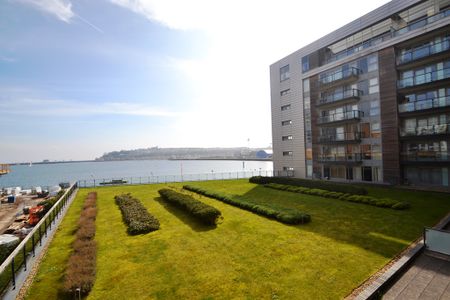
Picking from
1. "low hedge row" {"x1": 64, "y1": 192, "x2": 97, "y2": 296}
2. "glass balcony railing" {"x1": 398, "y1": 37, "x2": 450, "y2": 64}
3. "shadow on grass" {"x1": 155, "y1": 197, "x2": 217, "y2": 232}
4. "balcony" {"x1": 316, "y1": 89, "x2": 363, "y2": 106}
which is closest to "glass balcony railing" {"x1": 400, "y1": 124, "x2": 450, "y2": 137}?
"balcony" {"x1": 316, "y1": 89, "x2": 363, "y2": 106}

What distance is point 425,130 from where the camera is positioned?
29219mm

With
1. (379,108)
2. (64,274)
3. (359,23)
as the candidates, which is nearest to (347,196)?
(379,108)

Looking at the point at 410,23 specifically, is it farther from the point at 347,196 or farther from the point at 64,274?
the point at 64,274

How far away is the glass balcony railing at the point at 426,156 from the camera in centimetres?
2778

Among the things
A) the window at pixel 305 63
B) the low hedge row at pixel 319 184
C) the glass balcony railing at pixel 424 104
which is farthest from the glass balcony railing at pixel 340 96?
the low hedge row at pixel 319 184

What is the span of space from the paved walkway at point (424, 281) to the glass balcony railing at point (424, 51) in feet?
88.9

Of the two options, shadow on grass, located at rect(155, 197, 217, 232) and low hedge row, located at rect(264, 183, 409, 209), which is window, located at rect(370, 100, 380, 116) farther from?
shadow on grass, located at rect(155, 197, 217, 232)

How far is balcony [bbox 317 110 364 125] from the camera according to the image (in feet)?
120

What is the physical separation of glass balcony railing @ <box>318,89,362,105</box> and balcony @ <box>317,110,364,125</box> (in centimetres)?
231

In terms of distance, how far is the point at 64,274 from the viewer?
35.8 feet

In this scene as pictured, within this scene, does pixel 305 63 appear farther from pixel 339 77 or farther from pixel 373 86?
pixel 373 86

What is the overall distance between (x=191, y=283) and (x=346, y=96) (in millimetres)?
36125

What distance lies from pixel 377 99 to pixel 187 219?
30803 millimetres

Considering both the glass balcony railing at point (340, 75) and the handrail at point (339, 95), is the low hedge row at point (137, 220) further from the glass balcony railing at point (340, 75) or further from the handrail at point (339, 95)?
the glass balcony railing at point (340, 75)
